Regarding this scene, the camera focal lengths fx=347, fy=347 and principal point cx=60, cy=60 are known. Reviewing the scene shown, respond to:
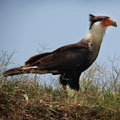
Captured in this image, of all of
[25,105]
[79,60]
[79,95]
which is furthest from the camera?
[79,60]

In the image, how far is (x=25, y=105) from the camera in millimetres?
4324

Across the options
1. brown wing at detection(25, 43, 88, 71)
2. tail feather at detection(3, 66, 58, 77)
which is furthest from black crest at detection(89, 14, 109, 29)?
tail feather at detection(3, 66, 58, 77)

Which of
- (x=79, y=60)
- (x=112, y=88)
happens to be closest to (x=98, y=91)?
(x=112, y=88)

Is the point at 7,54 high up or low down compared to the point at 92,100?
up

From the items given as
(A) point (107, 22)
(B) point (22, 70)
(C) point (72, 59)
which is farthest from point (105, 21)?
(B) point (22, 70)

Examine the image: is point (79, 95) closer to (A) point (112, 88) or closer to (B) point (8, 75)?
(A) point (112, 88)

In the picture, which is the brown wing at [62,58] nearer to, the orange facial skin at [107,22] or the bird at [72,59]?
the bird at [72,59]

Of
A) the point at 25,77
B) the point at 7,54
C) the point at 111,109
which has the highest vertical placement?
the point at 7,54

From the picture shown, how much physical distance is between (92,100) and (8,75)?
1239 mm

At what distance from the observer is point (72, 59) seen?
5680 millimetres

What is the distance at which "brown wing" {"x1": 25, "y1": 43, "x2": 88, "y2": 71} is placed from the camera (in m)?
5.57

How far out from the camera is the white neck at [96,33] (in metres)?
5.87

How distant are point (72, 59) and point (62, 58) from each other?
165 mm

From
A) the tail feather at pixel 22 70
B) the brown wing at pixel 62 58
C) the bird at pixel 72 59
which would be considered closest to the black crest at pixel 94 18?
the bird at pixel 72 59
